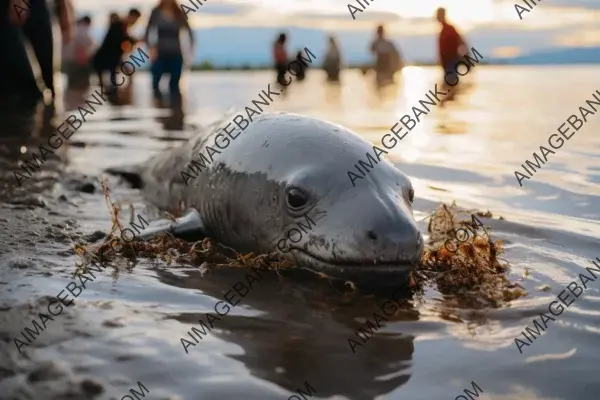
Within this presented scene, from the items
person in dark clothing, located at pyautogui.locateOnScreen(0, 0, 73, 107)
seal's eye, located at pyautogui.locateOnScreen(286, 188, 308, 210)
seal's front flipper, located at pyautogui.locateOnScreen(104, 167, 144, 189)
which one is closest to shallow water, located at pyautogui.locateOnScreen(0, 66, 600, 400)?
seal's eye, located at pyautogui.locateOnScreen(286, 188, 308, 210)

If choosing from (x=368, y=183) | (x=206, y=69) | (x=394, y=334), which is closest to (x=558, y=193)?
(x=368, y=183)

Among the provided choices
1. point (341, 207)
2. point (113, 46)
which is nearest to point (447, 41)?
point (113, 46)

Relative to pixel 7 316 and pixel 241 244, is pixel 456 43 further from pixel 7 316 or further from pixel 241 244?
pixel 7 316

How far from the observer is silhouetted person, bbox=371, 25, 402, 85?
2783cm

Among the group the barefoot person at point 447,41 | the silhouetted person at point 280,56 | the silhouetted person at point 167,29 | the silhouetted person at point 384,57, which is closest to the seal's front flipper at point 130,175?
the silhouetted person at point 167,29

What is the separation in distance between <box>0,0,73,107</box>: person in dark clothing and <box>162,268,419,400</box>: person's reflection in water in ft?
27.2

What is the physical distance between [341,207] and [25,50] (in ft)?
28.8

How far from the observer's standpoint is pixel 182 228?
4738 mm

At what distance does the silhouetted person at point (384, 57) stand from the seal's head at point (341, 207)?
23.6 meters

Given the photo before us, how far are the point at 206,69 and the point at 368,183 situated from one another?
153ft

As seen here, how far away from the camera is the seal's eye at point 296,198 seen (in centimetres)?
400

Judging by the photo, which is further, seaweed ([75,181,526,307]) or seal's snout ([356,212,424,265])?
seaweed ([75,181,526,307])

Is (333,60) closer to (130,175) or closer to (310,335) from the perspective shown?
(130,175)

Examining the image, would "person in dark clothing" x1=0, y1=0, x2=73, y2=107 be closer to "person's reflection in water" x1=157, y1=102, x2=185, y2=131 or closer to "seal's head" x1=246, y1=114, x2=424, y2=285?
"person's reflection in water" x1=157, y1=102, x2=185, y2=131
